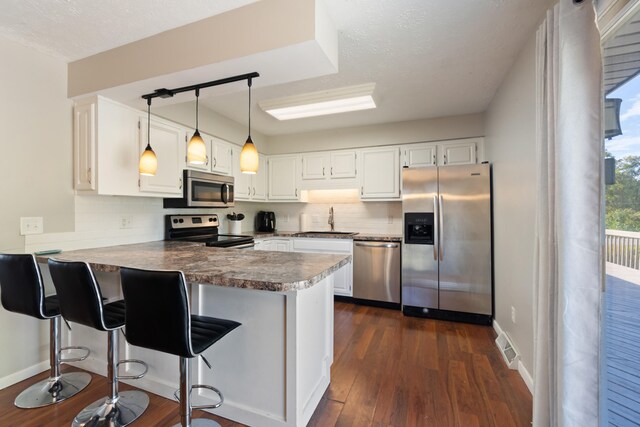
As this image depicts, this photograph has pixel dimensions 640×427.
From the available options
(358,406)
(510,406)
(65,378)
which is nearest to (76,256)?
(65,378)

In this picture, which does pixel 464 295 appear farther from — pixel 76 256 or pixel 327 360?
pixel 76 256

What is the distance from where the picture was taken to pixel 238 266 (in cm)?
157

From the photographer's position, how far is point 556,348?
1.29 metres

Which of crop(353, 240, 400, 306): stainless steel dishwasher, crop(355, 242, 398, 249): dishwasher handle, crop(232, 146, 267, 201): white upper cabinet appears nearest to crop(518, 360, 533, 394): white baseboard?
crop(353, 240, 400, 306): stainless steel dishwasher

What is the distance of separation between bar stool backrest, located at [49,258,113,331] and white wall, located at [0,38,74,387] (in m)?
0.93

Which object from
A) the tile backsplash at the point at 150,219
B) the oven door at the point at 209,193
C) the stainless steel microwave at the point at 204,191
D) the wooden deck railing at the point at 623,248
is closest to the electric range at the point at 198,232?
the tile backsplash at the point at 150,219

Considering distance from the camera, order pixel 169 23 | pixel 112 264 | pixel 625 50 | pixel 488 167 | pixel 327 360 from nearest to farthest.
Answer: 1. pixel 625 50
2. pixel 112 264
3. pixel 169 23
4. pixel 327 360
5. pixel 488 167

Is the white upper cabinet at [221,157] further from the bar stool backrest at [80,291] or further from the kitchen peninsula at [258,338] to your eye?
the bar stool backrest at [80,291]

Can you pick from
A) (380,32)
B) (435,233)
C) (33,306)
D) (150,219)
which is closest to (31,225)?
(33,306)

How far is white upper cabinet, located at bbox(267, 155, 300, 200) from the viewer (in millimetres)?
4352

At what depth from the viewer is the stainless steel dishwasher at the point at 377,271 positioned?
3473 millimetres

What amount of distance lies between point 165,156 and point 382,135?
2717 millimetres

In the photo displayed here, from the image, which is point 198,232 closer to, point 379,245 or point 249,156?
point 249,156

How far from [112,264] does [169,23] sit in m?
1.54
